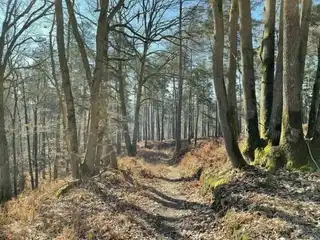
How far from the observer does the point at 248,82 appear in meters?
9.07

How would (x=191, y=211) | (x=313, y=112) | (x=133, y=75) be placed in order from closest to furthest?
(x=191, y=211)
(x=313, y=112)
(x=133, y=75)

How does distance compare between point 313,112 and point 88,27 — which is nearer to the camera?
point 313,112

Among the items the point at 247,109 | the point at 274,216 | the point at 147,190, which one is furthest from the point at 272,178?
the point at 147,190

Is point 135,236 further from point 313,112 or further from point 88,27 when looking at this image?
point 88,27

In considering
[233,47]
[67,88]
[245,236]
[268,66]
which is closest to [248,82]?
[268,66]

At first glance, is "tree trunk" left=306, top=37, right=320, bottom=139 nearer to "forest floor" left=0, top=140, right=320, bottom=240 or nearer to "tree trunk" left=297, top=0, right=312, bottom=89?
"tree trunk" left=297, top=0, right=312, bottom=89

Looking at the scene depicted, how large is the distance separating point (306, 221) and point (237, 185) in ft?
8.08

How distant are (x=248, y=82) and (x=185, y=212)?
396cm

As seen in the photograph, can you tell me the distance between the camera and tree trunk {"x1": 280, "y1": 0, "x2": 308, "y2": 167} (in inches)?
270

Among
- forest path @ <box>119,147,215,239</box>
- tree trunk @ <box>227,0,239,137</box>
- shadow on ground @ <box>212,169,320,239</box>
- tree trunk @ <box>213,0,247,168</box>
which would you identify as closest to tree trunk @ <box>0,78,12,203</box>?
forest path @ <box>119,147,215,239</box>

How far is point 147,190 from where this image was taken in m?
9.75

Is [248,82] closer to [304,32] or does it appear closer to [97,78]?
[304,32]

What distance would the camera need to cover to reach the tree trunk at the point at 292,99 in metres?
6.87

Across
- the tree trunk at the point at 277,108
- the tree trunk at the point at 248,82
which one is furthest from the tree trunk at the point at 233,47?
the tree trunk at the point at 277,108
